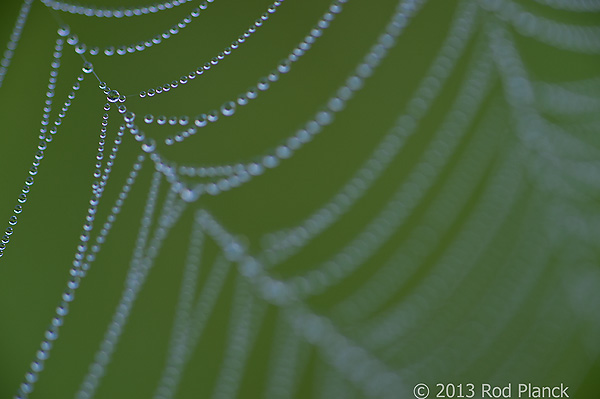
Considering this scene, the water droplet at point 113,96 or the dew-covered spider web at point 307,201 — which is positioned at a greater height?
the water droplet at point 113,96

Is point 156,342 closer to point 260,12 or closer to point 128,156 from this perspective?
point 128,156

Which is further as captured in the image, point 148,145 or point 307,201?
point 307,201

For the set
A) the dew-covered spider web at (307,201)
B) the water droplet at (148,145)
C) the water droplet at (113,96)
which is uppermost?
the water droplet at (113,96)

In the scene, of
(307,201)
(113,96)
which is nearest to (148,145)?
(113,96)

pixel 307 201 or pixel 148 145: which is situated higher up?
pixel 148 145

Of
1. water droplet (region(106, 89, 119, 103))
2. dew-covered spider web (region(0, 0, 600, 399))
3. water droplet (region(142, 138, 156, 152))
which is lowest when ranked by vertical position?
dew-covered spider web (region(0, 0, 600, 399))

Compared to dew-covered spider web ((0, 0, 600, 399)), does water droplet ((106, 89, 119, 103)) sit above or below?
above

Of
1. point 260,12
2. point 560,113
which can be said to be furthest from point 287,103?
point 560,113

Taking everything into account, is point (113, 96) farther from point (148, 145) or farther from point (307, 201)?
point (307, 201)
